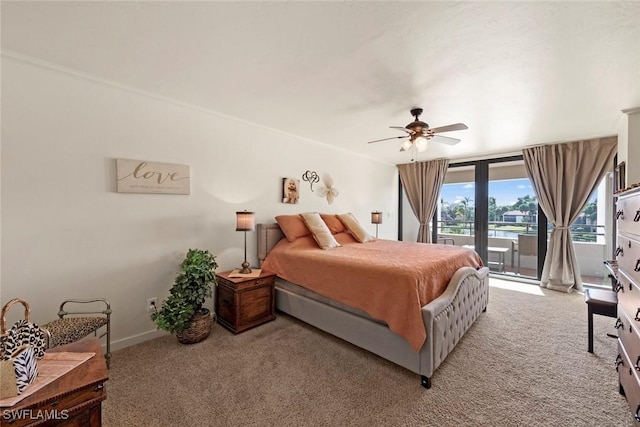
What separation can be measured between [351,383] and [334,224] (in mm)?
2316

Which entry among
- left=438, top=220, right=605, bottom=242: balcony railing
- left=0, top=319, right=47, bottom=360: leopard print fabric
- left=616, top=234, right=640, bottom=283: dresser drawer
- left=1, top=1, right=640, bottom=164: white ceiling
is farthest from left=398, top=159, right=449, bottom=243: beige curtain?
left=0, top=319, right=47, bottom=360: leopard print fabric

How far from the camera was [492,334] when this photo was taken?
2584 millimetres

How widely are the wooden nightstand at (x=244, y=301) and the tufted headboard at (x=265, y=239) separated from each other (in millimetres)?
439

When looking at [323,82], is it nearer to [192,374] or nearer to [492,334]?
[192,374]

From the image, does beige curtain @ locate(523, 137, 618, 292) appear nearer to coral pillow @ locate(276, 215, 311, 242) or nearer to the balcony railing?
the balcony railing

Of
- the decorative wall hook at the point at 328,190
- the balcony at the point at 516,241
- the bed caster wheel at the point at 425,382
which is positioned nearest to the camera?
the bed caster wheel at the point at 425,382

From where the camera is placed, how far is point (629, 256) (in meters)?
1.54

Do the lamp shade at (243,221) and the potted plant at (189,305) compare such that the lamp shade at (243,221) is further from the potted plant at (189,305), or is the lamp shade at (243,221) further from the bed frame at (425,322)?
the bed frame at (425,322)

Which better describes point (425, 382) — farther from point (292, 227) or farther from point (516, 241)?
point (516, 241)

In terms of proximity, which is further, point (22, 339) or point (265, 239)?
point (265, 239)

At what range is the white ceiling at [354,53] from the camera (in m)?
1.45

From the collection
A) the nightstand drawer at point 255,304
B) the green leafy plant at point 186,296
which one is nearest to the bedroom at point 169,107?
the green leafy plant at point 186,296

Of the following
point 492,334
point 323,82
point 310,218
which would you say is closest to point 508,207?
point 492,334

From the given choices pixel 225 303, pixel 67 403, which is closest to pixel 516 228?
A: pixel 225 303
